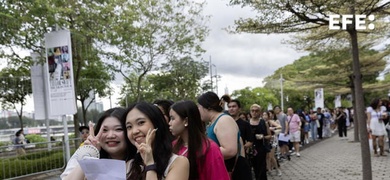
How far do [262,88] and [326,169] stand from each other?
37266 mm

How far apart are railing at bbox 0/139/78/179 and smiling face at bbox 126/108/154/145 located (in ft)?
27.1

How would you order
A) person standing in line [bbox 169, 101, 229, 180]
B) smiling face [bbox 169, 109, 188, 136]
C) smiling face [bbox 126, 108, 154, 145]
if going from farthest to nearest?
1. smiling face [bbox 169, 109, 188, 136]
2. person standing in line [bbox 169, 101, 229, 180]
3. smiling face [bbox 126, 108, 154, 145]

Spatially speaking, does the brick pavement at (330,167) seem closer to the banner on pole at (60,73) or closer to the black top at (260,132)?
the black top at (260,132)

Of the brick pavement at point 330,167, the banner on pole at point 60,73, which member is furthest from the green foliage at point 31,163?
the brick pavement at point 330,167

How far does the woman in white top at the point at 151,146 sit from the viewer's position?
1.97 metres

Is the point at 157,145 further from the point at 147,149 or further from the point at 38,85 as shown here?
the point at 38,85

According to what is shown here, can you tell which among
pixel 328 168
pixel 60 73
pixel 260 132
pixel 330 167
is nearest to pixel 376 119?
pixel 330 167

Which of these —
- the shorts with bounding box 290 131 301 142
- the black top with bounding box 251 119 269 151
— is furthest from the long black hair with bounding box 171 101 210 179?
the shorts with bounding box 290 131 301 142

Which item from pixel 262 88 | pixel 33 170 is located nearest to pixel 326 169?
pixel 33 170

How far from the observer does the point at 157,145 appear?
2.07 m

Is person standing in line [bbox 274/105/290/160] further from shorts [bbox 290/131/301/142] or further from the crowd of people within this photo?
the crowd of people

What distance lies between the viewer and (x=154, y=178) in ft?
6.41

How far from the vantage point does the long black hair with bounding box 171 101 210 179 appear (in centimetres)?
243

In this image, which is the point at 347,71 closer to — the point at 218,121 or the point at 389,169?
the point at 389,169
